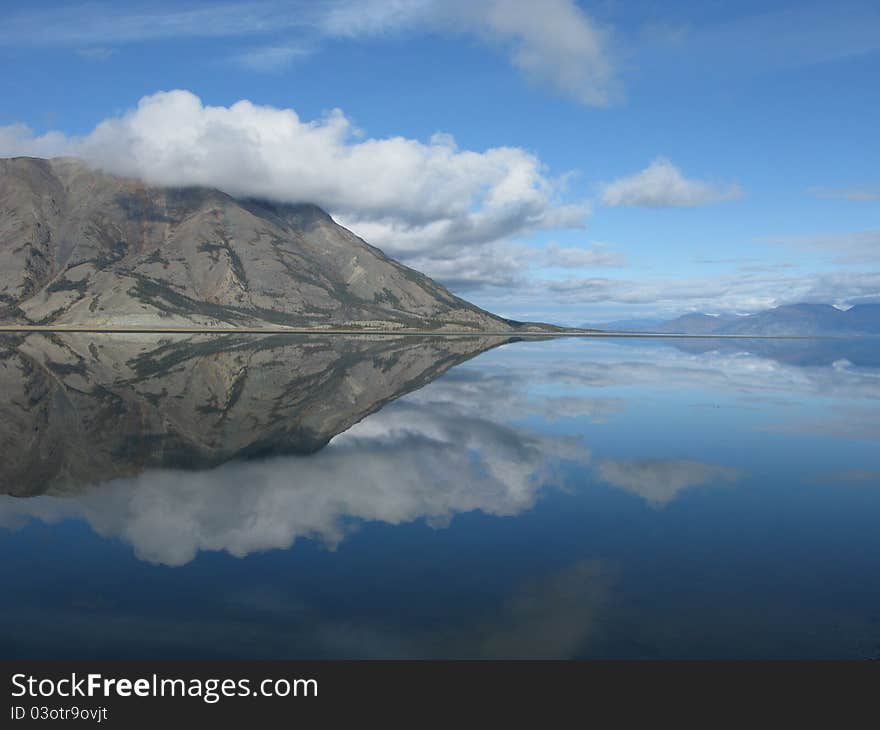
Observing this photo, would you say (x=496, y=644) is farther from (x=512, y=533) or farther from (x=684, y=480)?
(x=684, y=480)

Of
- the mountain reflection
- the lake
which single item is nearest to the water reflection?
the mountain reflection

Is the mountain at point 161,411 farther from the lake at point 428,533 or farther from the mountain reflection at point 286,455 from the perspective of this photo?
the lake at point 428,533

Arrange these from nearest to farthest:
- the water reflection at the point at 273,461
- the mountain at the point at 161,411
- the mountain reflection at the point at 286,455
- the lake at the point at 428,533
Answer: the lake at the point at 428,533
the water reflection at the point at 273,461
the mountain reflection at the point at 286,455
the mountain at the point at 161,411

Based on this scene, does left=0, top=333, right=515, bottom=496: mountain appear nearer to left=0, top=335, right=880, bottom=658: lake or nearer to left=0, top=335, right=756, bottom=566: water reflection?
left=0, top=335, right=756, bottom=566: water reflection

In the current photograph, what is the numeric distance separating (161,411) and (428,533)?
48667 millimetres

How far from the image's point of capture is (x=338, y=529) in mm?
34188

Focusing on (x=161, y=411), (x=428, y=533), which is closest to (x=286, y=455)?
(x=428, y=533)

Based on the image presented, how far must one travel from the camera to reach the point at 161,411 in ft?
233

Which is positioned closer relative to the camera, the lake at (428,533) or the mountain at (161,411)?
the lake at (428,533)

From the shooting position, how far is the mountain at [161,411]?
158 feet

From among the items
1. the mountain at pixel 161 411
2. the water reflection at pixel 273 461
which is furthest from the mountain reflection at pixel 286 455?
the mountain at pixel 161 411

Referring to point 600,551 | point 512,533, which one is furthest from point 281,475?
point 600,551

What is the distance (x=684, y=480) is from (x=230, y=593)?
34091 millimetres

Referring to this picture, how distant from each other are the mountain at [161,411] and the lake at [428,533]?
0.48m
